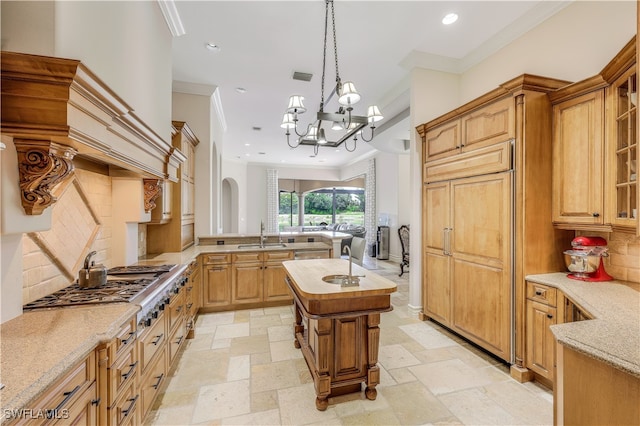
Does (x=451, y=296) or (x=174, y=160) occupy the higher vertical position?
(x=174, y=160)

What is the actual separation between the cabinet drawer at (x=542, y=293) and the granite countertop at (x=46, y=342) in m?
2.88

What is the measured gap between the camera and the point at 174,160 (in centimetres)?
279

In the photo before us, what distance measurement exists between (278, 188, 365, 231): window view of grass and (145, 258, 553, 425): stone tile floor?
28.4ft

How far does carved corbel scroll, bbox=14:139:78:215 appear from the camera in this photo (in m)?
1.19

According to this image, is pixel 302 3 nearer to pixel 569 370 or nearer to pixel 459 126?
pixel 459 126

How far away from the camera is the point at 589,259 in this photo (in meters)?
2.12

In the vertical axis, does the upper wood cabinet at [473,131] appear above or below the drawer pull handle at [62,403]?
above

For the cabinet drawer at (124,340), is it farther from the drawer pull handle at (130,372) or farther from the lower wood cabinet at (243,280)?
the lower wood cabinet at (243,280)

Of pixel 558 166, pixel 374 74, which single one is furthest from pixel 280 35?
pixel 558 166

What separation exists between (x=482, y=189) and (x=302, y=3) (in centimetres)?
247

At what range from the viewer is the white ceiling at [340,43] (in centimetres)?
265

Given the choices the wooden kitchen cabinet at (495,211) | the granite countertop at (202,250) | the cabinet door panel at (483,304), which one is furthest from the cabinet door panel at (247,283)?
the cabinet door panel at (483,304)

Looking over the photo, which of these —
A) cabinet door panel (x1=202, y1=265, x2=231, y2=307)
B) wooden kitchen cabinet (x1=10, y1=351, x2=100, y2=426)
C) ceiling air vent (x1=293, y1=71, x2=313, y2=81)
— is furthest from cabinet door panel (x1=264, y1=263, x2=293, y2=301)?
wooden kitchen cabinet (x1=10, y1=351, x2=100, y2=426)

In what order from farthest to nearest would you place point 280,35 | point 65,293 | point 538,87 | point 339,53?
point 339,53
point 280,35
point 538,87
point 65,293
